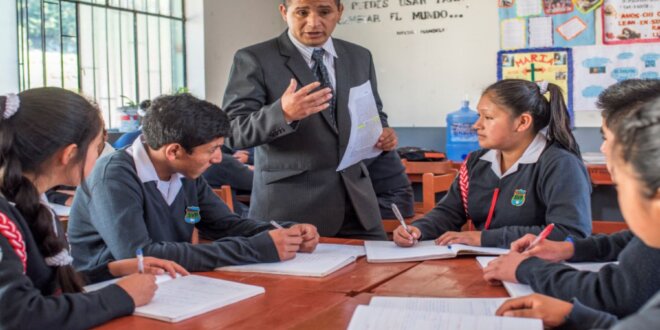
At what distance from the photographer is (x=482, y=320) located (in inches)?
43.2

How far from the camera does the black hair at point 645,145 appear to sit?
2.53 feet

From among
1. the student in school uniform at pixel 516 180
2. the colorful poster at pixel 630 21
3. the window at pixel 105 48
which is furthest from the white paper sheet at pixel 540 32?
the student in school uniform at pixel 516 180

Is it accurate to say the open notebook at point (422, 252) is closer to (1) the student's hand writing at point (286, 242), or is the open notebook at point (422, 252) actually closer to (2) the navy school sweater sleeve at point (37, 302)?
(1) the student's hand writing at point (286, 242)

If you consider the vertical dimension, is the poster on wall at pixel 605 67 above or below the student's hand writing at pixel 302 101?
above

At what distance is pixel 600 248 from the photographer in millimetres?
1614

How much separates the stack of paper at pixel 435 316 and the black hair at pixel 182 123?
783 millimetres

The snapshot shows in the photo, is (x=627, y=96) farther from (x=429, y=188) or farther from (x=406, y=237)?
(x=429, y=188)

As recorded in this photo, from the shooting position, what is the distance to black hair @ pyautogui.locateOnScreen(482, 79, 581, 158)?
2045mm

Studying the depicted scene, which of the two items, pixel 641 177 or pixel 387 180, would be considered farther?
pixel 387 180

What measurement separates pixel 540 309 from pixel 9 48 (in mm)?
3390

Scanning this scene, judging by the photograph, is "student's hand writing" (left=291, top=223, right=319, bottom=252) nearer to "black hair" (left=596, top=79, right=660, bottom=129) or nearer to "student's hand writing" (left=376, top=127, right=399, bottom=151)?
"student's hand writing" (left=376, top=127, right=399, bottom=151)

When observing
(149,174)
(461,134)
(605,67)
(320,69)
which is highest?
(605,67)

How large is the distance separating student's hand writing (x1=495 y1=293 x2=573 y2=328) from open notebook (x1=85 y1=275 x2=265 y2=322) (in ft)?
1.65

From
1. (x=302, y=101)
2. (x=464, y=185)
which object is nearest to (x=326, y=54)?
(x=302, y=101)
